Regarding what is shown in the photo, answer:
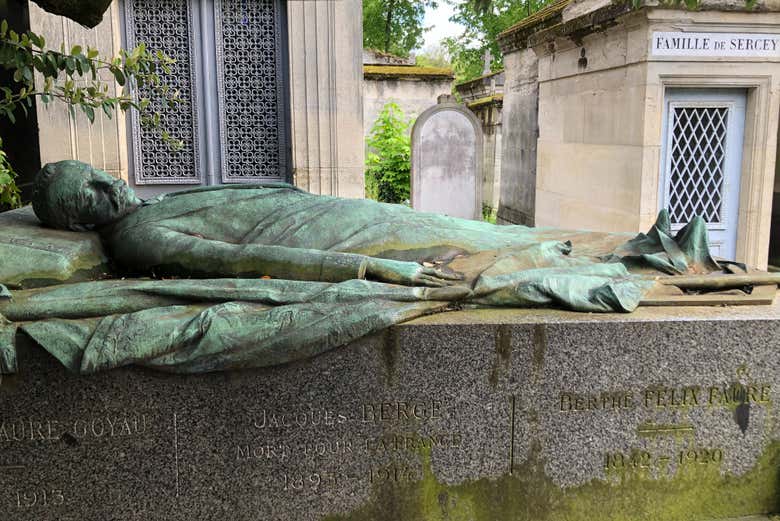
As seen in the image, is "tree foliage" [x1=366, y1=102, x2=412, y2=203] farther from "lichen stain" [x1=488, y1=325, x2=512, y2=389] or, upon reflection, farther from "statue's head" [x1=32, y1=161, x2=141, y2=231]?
"lichen stain" [x1=488, y1=325, x2=512, y2=389]

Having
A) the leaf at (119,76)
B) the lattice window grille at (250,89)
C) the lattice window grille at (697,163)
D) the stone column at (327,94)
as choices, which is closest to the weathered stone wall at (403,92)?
the lattice window grille at (250,89)

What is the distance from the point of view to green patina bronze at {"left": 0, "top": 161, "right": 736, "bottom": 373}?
9.00 ft

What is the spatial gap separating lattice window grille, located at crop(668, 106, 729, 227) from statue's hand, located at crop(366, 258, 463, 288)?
16.0 ft

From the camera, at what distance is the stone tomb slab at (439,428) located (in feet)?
9.25

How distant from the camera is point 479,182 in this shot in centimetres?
1068

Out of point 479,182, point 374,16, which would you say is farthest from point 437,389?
point 374,16

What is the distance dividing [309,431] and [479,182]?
8.17m

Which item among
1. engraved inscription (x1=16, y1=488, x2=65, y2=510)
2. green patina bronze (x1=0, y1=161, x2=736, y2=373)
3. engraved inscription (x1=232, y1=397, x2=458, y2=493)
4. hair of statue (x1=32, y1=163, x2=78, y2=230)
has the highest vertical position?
hair of statue (x1=32, y1=163, x2=78, y2=230)

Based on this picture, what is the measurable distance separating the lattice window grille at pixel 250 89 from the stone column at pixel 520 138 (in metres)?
3.65

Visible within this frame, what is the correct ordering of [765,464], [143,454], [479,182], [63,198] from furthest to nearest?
[479,182] < [63,198] < [765,464] < [143,454]

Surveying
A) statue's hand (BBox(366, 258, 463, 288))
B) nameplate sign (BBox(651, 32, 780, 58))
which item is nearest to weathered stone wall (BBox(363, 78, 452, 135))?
nameplate sign (BBox(651, 32, 780, 58))

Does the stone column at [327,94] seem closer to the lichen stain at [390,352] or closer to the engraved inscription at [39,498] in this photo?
the lichen stain at [390,352]

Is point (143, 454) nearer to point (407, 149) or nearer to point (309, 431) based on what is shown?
point (309, 431)

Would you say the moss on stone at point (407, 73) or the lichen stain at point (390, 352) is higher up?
the moss on stone at point (407, 73)
